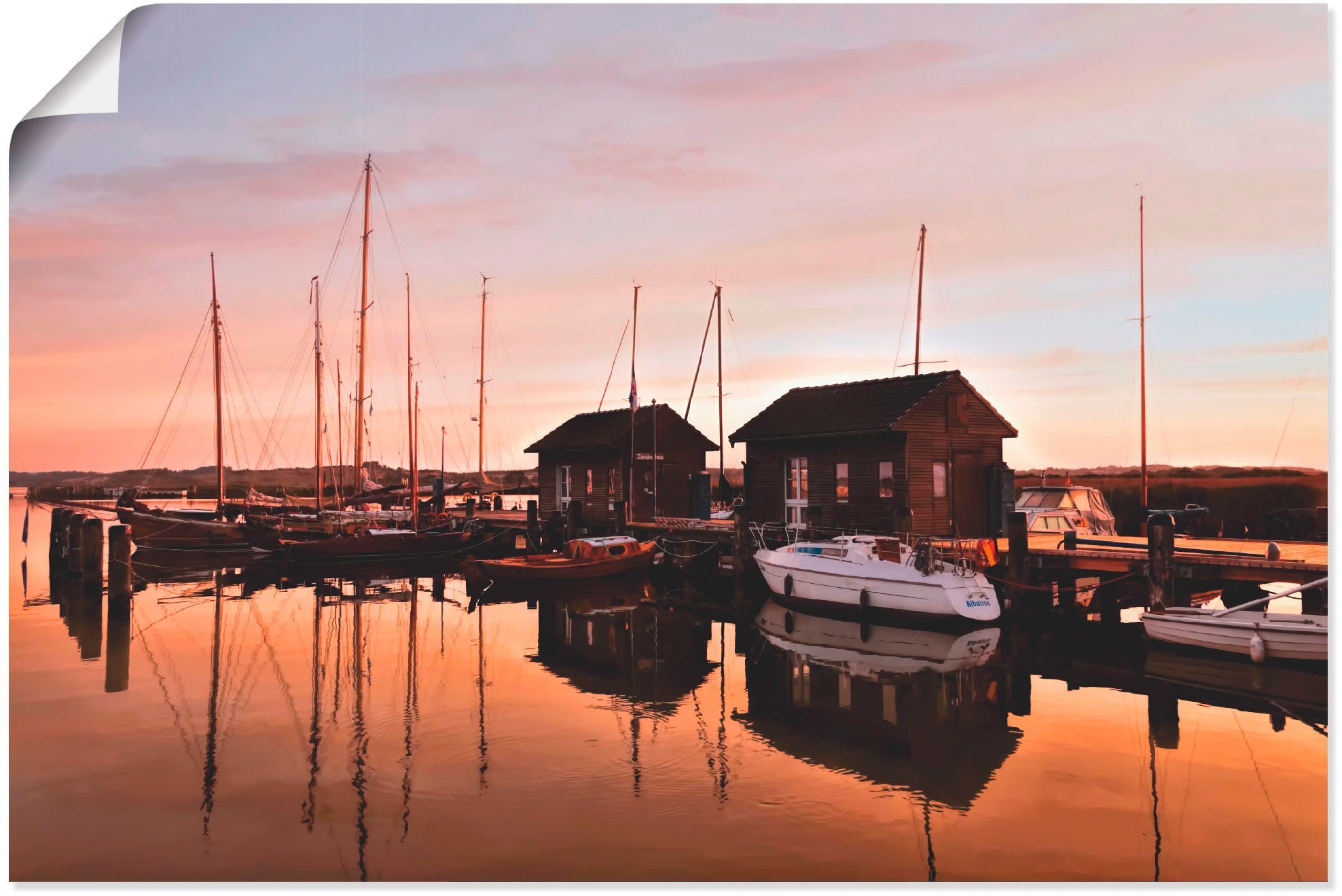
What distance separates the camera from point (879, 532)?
1081 inches

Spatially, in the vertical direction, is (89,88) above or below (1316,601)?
above

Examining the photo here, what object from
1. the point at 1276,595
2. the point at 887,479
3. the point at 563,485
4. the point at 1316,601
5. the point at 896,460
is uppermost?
the point at 896,460

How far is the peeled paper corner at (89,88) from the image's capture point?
28.5ft

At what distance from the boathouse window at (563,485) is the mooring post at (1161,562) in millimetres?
26157

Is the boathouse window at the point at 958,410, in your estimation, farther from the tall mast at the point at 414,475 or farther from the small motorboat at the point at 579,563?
the tall mast at the point at 414,475

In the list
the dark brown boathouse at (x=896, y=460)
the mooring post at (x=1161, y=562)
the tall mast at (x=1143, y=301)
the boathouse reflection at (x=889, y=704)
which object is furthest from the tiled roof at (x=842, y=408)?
the mooring post at (x=1161, y=562)

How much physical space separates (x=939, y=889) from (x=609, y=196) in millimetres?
11848

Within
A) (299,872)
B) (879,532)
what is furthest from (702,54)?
(879,532)

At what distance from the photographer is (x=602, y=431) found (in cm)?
3972

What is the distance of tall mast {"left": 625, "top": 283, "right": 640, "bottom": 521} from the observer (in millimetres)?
36219

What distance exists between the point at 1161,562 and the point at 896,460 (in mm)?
8819

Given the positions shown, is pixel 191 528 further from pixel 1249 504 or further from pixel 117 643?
pixel 1249 504

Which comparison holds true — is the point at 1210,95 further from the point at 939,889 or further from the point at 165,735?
the point at 165,735

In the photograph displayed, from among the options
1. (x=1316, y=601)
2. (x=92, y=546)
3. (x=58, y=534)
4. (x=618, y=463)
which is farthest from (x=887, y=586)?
(x=58, y=534)
